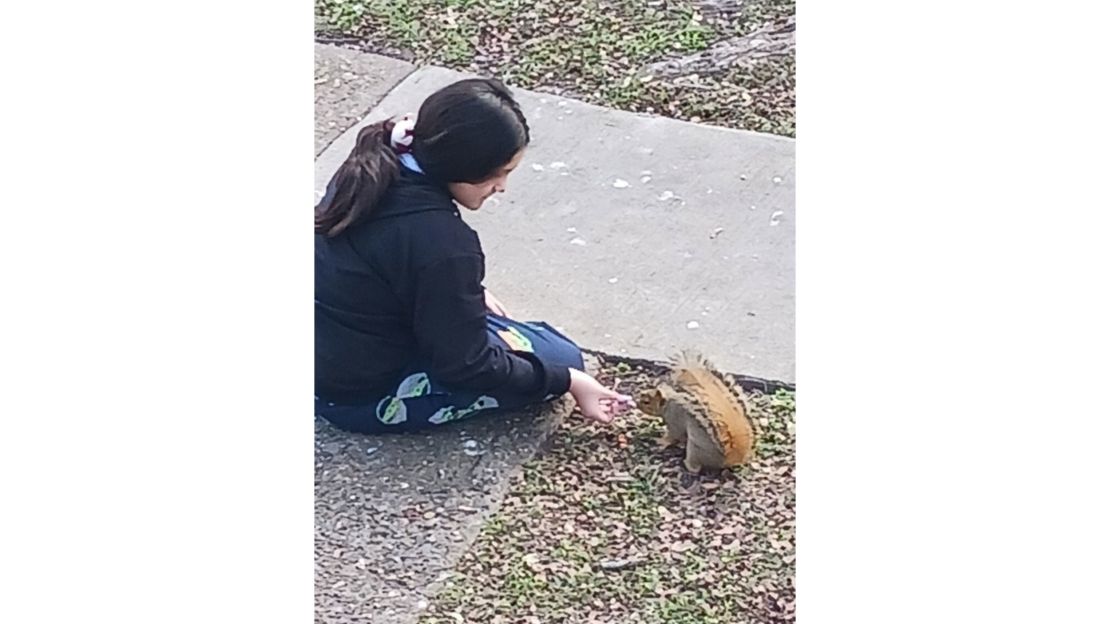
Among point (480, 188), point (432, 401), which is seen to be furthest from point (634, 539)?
point (480, 188)

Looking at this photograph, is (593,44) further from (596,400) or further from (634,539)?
(634,539)

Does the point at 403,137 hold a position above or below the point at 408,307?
above

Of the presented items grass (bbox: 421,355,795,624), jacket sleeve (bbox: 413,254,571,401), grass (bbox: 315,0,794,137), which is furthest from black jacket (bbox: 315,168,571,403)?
grass (bbox: 315,0,794,137)

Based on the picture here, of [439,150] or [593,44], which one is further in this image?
[593,44]

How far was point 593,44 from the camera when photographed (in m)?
1.97

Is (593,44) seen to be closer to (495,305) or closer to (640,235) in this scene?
(640,235)

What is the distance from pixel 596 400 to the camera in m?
1.88

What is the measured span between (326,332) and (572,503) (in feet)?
1.22

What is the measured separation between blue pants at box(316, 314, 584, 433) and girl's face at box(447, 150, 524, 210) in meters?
0.14

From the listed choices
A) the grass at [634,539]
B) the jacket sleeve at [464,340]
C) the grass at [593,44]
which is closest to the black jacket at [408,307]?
the jacket sleeve at [464,340]

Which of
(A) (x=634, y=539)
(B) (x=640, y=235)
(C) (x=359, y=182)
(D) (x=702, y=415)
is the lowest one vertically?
(A) (x=634, y=539)

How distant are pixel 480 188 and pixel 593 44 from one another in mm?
283

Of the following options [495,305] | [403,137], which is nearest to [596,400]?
[495,305]

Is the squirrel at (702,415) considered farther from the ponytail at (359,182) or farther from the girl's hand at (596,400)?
the ponytail at (359,182)
